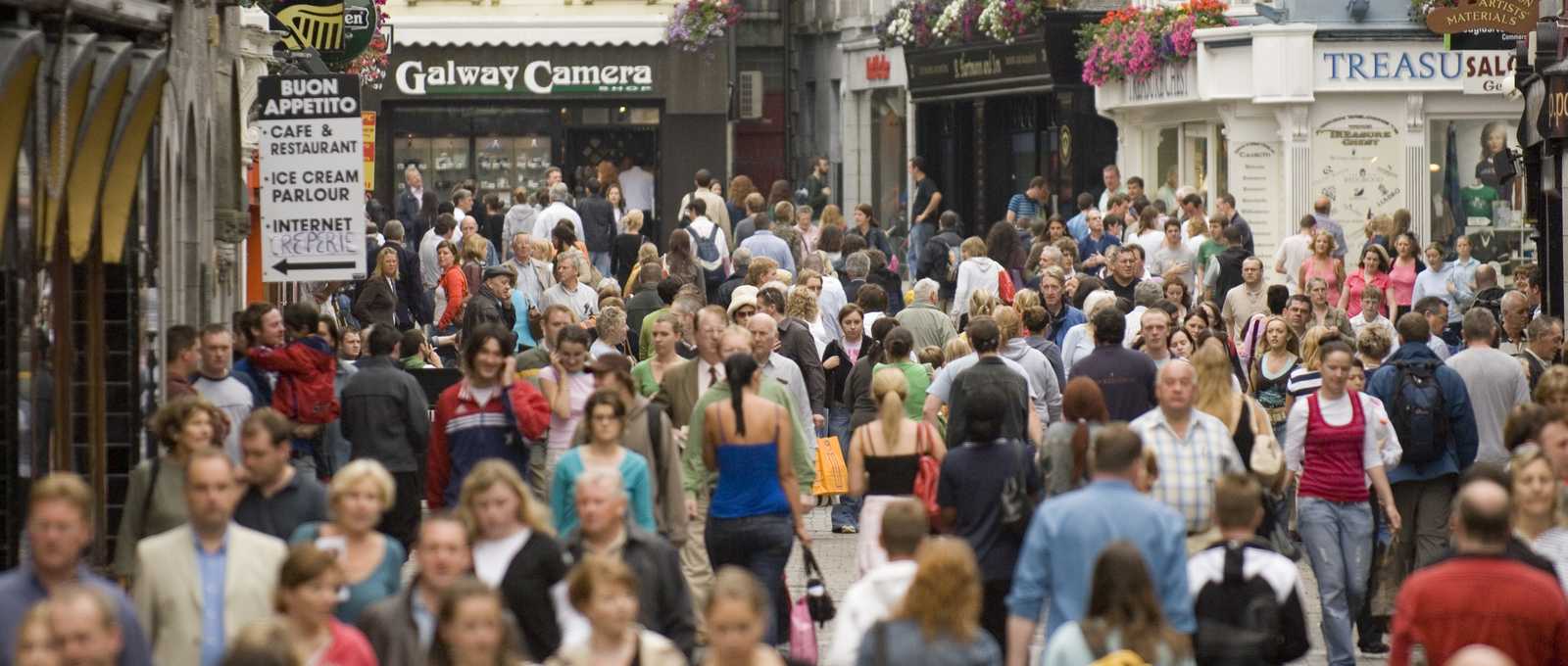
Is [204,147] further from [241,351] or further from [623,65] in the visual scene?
[623,65]

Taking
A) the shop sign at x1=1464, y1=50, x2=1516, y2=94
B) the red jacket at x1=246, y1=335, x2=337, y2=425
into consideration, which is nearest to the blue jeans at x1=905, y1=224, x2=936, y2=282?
the shop sign at x1=1464, y1=50, x2=1516, y2=94

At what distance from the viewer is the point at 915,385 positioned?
54.6 ft

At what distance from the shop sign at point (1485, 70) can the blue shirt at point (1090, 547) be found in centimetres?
2122

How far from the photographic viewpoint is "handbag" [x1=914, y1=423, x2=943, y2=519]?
41.7 feet

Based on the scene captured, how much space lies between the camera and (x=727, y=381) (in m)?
13.0

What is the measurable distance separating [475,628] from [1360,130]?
80.4 feet

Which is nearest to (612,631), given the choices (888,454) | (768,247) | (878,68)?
(888,454)

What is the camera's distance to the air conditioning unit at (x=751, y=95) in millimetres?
46656

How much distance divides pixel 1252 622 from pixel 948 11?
3034 cm

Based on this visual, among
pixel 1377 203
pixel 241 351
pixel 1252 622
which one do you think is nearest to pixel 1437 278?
pixel 1377 203

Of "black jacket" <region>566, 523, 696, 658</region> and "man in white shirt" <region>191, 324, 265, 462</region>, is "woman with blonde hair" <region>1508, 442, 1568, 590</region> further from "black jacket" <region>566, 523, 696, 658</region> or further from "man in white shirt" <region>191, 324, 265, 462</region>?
"man in white shirt" <region>191, 324, 265, 462</region>

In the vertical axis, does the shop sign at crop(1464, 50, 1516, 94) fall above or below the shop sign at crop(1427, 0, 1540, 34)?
above

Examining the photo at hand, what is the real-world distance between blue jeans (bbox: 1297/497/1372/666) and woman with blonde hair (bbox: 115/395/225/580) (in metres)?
4.87

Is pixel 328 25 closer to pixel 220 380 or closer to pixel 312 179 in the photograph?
pixel 312 179
